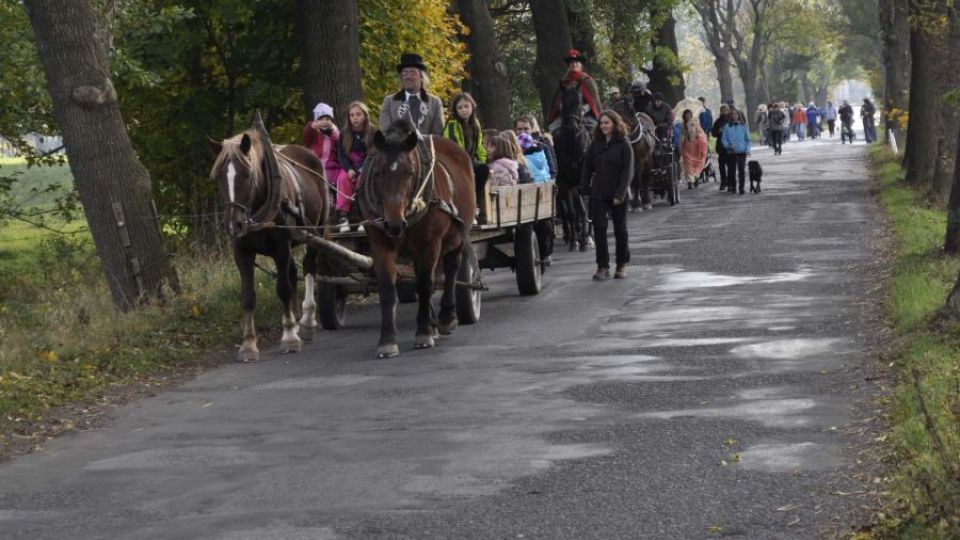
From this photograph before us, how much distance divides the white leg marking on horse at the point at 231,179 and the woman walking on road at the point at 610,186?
6319 millimetres

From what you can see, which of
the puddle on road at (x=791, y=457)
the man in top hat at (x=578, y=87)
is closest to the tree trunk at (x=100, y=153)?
the puddle on road at (x=791, y=457)

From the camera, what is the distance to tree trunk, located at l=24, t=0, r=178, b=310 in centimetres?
1561

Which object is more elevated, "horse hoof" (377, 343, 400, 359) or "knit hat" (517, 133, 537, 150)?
"knit hat" (517, 133, 537, 150)

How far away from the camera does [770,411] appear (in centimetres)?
1008

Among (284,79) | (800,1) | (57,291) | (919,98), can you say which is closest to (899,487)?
(57,291)

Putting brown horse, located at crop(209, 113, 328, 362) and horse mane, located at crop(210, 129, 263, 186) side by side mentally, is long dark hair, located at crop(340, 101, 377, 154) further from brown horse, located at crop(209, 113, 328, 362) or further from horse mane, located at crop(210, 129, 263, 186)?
horse mane, located at crop(210, 129, 263, 186)

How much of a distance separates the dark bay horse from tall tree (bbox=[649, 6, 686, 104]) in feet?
73.1

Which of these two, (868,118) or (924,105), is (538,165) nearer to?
(924,105)

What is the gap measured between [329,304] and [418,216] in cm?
234

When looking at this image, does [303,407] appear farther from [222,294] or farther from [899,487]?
[222,294]

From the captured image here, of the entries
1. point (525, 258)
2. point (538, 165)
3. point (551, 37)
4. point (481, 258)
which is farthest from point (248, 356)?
point (551, 37)

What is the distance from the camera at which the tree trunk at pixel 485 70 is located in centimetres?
3014

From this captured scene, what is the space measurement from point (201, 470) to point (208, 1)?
49.8 ft

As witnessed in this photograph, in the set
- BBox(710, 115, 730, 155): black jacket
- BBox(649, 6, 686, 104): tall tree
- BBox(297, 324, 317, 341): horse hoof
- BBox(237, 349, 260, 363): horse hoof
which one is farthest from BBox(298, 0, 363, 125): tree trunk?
BBox(649, 6, 686, 104): tall tree
